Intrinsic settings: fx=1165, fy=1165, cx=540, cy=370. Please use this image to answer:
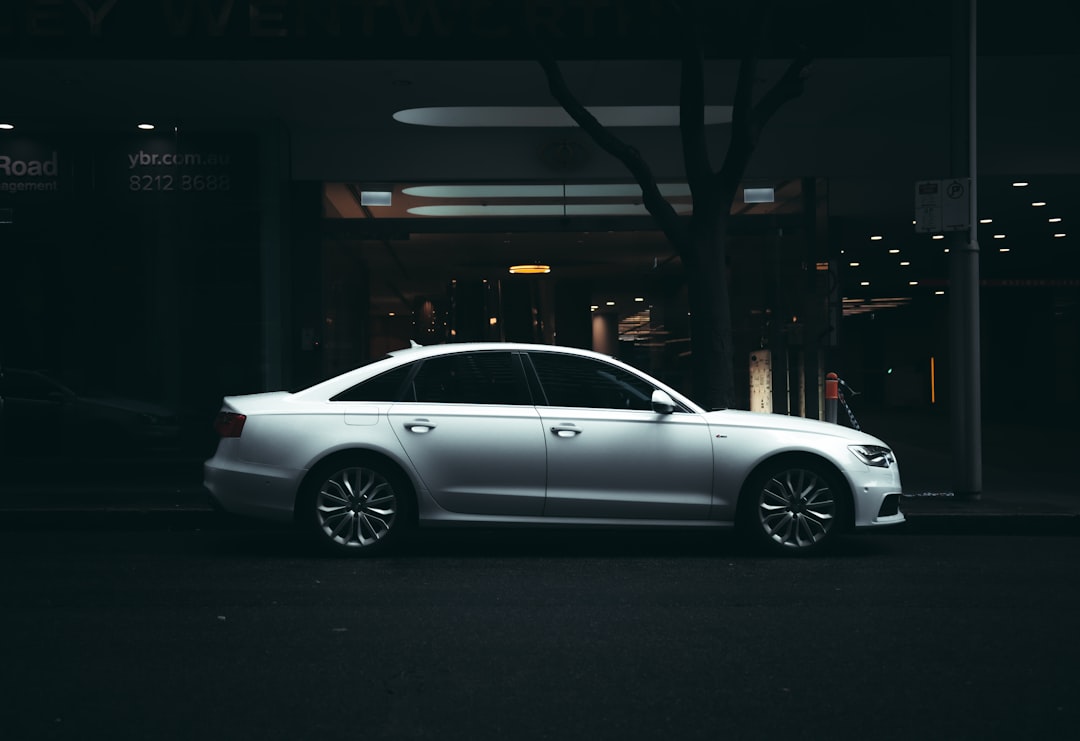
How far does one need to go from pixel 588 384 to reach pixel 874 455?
2079 millimetres

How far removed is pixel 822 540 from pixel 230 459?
13.5ft

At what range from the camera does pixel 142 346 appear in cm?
1423

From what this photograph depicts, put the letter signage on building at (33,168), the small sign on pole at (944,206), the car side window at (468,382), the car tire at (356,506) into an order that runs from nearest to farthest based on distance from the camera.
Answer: the car tire at (356,506), the car side window at (468,382), the small sign on pole at (944,206), the letter signage on building at (33,168)

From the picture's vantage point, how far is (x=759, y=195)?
15117 mm

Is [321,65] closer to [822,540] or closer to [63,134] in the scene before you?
[63,134]

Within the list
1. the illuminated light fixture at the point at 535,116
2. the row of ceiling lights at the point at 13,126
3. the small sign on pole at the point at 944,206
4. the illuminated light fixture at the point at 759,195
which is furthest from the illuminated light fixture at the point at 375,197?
the small sign on pole at the point at 944,206

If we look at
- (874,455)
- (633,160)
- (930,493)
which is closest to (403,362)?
(874,455)

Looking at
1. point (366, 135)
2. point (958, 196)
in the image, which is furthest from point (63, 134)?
point (958, 196)

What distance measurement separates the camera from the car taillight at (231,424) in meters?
7.98

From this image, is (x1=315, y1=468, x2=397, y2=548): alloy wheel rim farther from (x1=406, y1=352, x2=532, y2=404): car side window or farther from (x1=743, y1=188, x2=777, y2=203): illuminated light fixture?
(x1=743, y1=188, x2=777, y2=203): illuminated light fixture

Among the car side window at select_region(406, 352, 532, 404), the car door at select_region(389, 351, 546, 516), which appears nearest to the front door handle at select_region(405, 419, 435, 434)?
the car door at select_region(389, 351, 546, 516)

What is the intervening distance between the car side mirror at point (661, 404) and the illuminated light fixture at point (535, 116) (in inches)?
264

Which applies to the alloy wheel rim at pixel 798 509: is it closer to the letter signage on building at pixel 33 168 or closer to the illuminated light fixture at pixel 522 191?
the illuminated light fixture at pixel 522 191

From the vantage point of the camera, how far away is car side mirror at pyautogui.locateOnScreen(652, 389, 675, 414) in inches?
315
